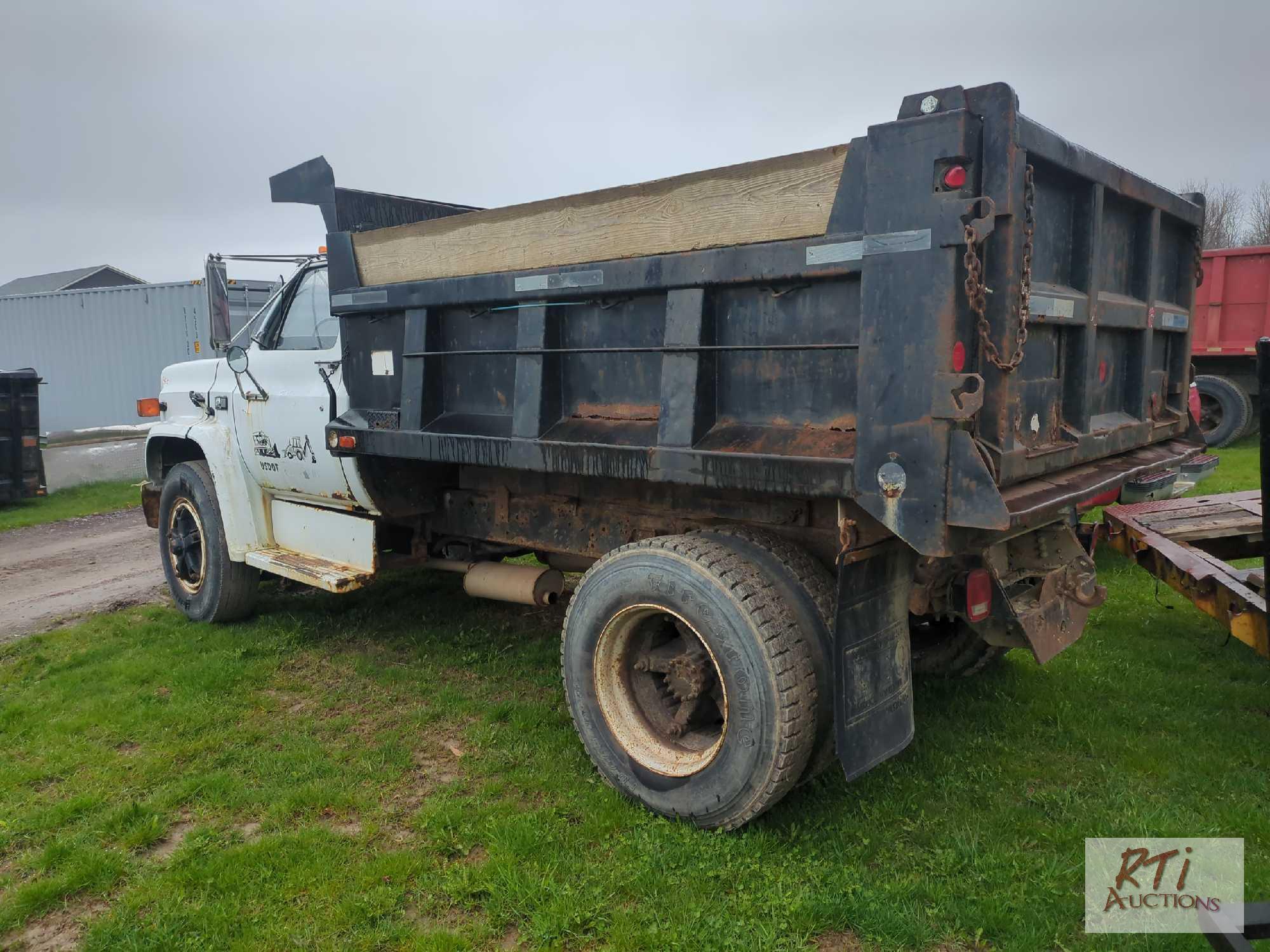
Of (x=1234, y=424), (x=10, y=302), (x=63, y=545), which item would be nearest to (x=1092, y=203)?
(x=63, y=545)

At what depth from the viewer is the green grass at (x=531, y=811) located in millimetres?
2891

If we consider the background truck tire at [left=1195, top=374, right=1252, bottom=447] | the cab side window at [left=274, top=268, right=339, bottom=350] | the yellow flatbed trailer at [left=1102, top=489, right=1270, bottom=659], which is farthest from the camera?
the background truck tire at [left=1195, top=374, right=1252, bottom=447]

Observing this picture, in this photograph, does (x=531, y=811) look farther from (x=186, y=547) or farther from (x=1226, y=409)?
(x=1226, y=409)

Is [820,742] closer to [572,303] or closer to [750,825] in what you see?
[750,825]

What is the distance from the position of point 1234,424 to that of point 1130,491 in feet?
25.6

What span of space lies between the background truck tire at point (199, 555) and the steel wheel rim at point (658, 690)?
10.8 feet

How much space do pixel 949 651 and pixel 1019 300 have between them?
7.42ft

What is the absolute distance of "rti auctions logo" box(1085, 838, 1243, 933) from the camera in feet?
9.10

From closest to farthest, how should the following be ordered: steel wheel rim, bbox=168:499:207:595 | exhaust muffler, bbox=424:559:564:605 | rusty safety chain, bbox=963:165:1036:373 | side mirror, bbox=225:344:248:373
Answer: rusty safety chain, bbox=963:165:1036:373 → exhaust muffler, bbox=424:559:564:605 → side mirror, bbox=225:344:248:373 → steel wheel rim, bbox=168:499:207:595

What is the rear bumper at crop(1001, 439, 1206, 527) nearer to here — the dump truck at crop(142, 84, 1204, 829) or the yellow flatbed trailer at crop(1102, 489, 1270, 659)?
the dump truck at crop(142, 84, 1204, 829)

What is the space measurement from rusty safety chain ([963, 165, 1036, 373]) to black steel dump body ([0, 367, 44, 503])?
1251 centimetres

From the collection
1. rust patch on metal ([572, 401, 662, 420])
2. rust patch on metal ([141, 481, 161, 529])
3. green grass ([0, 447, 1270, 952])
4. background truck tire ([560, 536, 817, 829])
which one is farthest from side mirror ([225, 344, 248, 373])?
background truck tire ([560, 536, 817, 829])

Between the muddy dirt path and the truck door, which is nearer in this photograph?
the truck door

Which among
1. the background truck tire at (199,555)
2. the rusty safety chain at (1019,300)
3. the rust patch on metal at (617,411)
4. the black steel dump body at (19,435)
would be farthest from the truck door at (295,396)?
the black steel dump body at (19,435)
